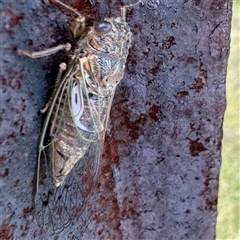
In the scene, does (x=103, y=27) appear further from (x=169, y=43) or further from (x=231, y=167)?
(x=231, y=167)

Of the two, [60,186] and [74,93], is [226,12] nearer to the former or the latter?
[74,93]

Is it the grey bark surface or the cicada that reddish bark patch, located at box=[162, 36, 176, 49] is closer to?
the grey bark surface

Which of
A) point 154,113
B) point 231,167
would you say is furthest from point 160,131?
point 231,167

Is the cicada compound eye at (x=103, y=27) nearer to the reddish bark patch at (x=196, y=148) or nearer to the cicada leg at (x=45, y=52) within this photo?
the cicada leg at (x=45, y=52)

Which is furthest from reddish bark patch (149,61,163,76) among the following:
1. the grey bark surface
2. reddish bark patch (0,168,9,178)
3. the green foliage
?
the green foliage

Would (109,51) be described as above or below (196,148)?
above
